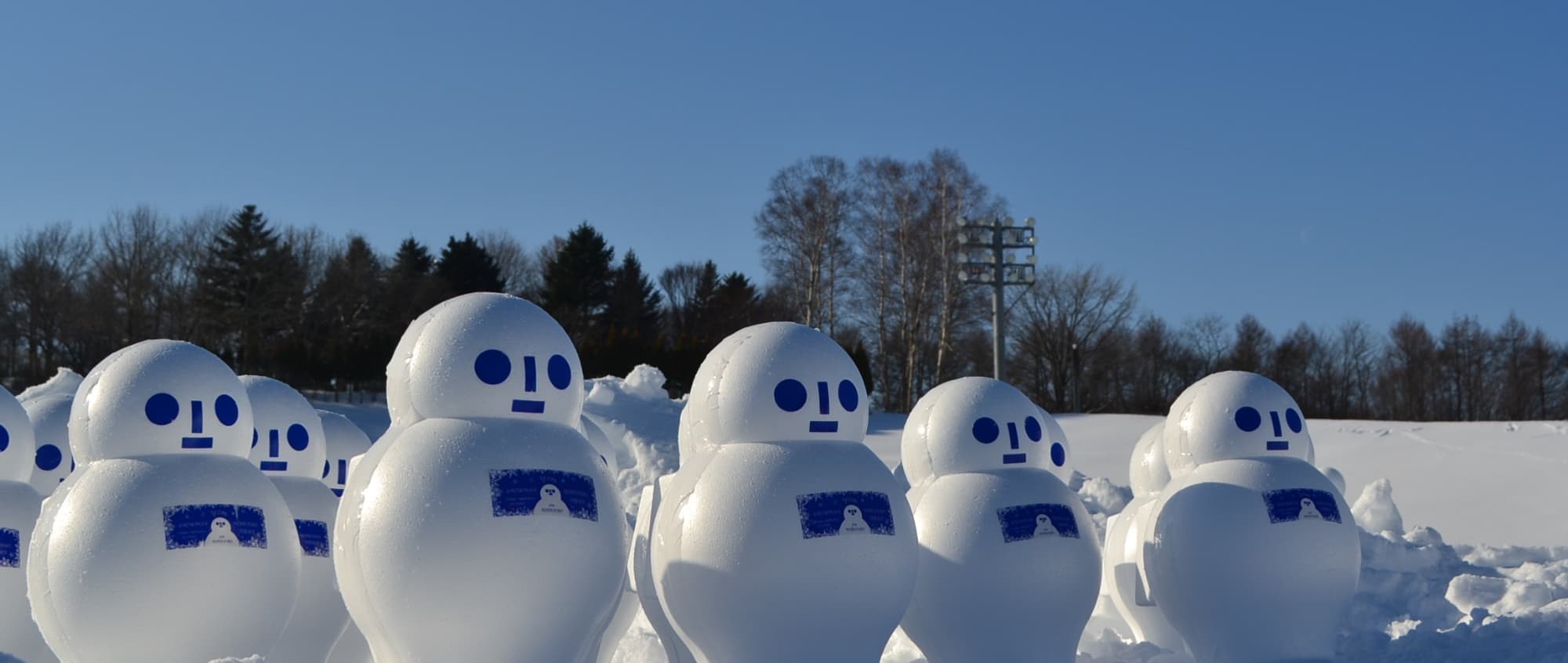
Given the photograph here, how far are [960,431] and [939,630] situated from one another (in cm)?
123

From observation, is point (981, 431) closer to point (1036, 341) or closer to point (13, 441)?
point (13, 441)

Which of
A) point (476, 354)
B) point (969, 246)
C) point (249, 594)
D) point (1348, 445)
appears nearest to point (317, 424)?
point (249, 594)

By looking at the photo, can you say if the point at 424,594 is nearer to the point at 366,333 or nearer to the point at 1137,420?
the point at 1137,420

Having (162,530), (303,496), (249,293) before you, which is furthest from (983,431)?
(249,293)

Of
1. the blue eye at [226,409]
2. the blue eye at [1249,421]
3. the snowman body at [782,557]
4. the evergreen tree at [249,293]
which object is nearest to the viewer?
the snowman body at [782,557]

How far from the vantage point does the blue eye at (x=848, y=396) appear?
7762 mm

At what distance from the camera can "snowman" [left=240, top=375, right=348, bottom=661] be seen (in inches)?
341

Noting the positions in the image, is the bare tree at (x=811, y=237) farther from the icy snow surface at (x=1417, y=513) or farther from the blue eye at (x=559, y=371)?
the blue eye at (x=559, y=371)

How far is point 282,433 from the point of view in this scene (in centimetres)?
947

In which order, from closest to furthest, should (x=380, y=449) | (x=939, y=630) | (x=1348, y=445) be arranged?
(x=380, y=449), (x=939, y=630), (x=1348, y=445)

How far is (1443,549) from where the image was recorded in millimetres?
13359

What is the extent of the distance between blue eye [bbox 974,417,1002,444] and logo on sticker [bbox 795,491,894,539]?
4.89 feet

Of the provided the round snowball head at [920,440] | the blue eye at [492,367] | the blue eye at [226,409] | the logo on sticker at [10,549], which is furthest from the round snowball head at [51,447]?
the round snowball head at [920,440]

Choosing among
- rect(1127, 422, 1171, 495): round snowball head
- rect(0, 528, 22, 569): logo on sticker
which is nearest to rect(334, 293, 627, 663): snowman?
rect(0, 528, 22, 569): logo on sticker
